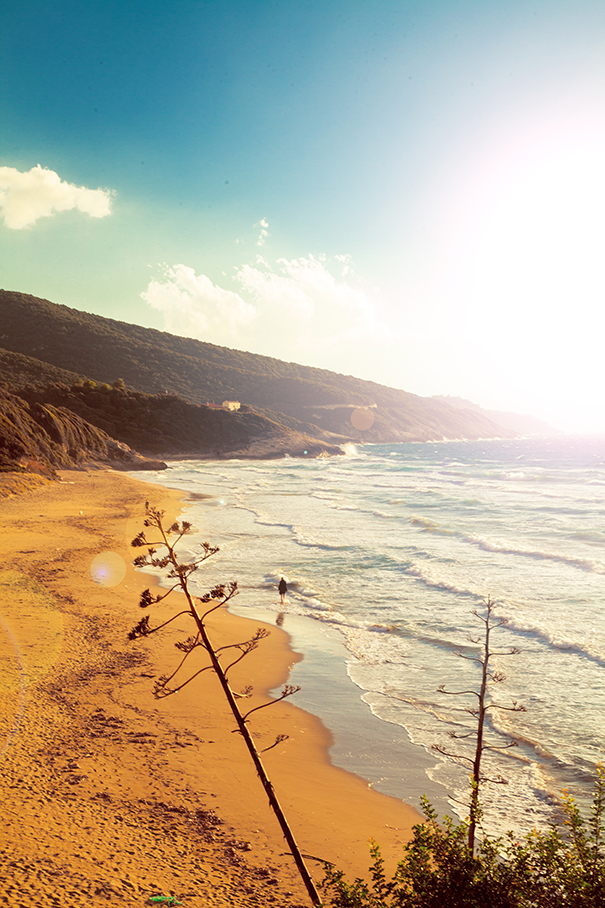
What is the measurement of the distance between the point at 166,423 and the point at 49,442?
4466cm

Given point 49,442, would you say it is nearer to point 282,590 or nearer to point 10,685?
point 282,590

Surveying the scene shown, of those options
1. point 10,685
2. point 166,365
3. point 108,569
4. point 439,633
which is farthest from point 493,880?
point 166,365

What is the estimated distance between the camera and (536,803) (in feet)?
24.6

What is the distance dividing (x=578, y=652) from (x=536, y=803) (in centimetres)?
686

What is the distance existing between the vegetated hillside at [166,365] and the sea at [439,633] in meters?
107

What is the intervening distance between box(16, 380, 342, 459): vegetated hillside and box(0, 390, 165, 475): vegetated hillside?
20.9m

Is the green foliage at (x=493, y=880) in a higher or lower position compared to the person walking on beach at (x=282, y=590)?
higher

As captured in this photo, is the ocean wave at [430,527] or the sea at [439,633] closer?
the sea at [439,633]

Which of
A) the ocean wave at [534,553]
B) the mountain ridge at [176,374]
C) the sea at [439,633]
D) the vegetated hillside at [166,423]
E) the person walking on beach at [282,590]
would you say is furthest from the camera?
the mountain ridge at [176,374]

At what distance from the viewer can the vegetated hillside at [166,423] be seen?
88.1 meters

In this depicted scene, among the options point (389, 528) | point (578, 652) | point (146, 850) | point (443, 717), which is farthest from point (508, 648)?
point (389, 528)

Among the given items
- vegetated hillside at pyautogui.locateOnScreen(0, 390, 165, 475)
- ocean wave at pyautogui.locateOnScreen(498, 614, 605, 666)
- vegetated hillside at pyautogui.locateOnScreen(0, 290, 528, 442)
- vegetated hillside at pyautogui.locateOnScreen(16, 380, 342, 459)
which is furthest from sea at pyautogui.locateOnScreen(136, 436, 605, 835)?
vegetated hillside at pyautogui.locateOnScreen(0, 290, 528, 442)

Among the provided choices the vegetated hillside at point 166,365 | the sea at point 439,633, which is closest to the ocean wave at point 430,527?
the sea at point 439,633

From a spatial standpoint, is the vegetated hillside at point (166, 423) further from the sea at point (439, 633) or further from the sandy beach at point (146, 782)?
the sandy beach at point (146, 782)
